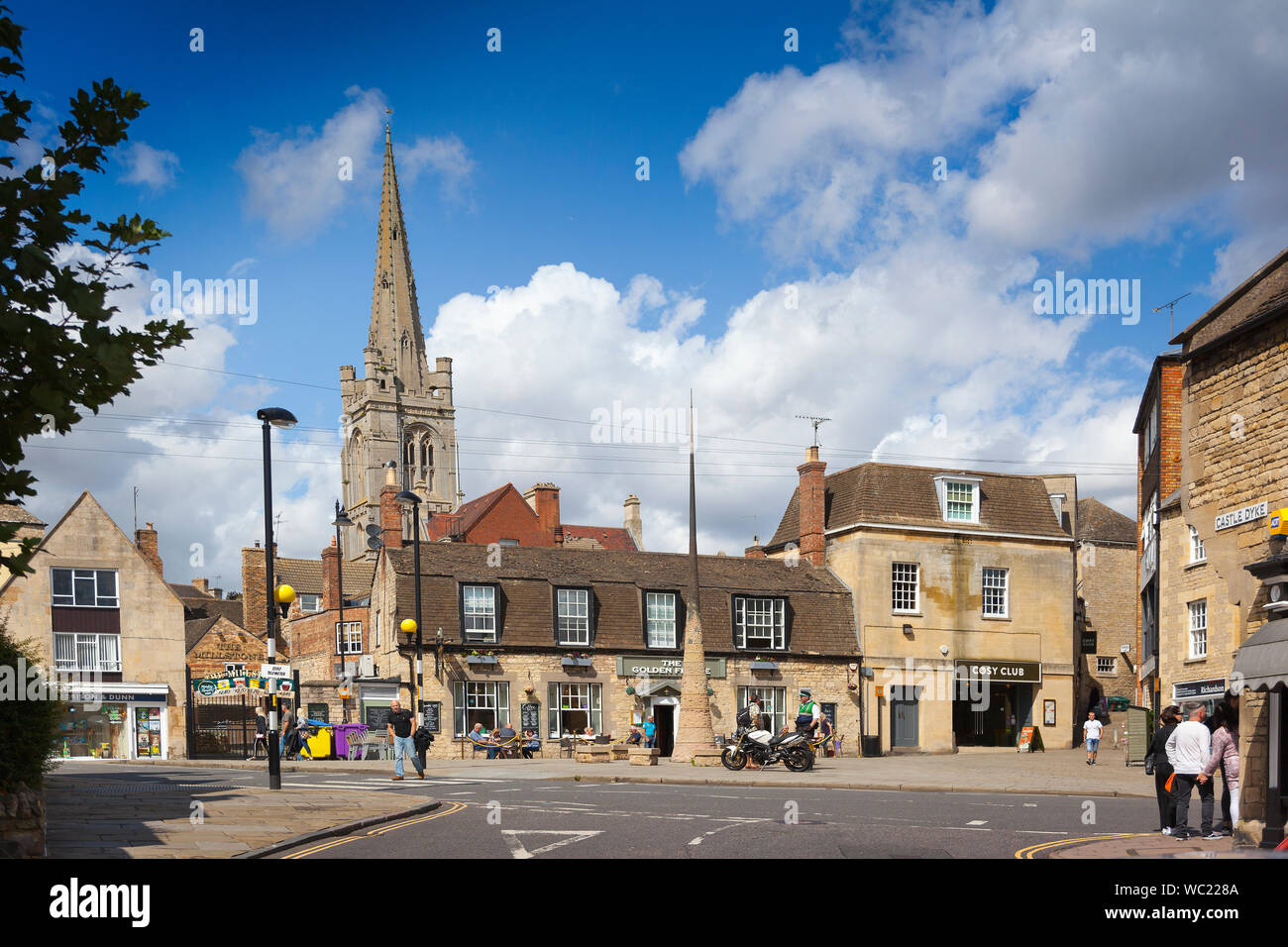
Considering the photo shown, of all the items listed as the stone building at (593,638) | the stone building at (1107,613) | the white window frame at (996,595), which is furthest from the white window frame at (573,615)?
the stone building at (1107,613)

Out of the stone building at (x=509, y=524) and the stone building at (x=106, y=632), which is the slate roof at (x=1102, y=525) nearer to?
the stone building at (x=509, y=524)

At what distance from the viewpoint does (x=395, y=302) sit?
125438 millimetres

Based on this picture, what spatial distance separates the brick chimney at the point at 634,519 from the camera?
3359 inches

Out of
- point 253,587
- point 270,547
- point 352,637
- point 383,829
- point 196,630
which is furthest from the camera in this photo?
point 253,587

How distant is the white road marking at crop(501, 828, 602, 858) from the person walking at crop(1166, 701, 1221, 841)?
733 centimetres

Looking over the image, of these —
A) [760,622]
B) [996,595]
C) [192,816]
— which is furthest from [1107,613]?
[192,816]

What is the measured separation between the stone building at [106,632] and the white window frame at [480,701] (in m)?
12.3

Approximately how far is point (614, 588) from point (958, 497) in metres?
Answer: 13.6

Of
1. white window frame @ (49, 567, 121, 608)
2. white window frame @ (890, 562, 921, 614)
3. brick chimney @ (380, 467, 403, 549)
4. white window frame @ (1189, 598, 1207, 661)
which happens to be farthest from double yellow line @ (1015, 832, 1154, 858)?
white window frame @ (49, 567, 121, 608)

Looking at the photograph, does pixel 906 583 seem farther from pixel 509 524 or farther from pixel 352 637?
pixel 509 524

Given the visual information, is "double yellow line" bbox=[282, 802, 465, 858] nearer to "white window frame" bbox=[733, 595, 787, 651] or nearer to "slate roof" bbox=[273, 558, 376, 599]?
"white window frame" bbox=[733, 595, 787, 651]

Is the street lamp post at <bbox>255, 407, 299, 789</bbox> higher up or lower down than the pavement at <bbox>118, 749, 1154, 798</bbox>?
higher up

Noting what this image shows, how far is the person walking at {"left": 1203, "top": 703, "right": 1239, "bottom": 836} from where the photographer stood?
1574 centimetres

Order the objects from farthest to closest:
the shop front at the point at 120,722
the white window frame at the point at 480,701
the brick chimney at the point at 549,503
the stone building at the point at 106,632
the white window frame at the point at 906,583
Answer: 1. the brick chimney at the point at 549,503
2. the white window frame at the point at 906,583
3. the stone building at the point at 106,632
4. the shop front at the point at 120,722
5. the white window frame at the point at 480,701
